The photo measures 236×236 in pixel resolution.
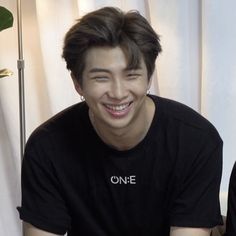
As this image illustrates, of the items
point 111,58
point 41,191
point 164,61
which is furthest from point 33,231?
point 164,61

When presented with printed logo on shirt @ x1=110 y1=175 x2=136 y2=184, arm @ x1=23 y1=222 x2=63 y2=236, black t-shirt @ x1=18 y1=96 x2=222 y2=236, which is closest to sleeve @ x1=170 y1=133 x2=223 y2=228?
black t-shirt @ x1=18 y1=96 x2=222 y2=236

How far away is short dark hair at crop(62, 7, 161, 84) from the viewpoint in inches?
42.9

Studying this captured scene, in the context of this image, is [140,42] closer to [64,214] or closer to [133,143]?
[133,143]

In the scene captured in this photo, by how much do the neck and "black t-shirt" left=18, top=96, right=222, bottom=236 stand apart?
0.01 m

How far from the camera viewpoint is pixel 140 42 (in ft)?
3.64

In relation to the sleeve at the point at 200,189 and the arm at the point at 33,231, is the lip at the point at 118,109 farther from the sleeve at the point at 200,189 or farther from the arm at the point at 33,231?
the arm at the point at 33,231

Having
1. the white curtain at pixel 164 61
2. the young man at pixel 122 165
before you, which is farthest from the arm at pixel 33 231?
the white curtain at pixel 164 61

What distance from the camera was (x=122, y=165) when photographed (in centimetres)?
126

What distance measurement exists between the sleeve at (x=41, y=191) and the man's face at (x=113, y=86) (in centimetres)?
22

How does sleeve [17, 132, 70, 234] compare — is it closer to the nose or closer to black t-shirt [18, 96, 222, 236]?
black t-shirt [18, 96, 222, 236]

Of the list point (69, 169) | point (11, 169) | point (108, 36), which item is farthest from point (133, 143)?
point (11, 169)

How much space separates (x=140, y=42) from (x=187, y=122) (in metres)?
0.26

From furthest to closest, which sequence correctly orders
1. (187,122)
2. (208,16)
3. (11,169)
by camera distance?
(11,169) → (208,16) → (187,122)

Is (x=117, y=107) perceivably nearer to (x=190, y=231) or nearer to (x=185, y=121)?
(x=185, y=121)
